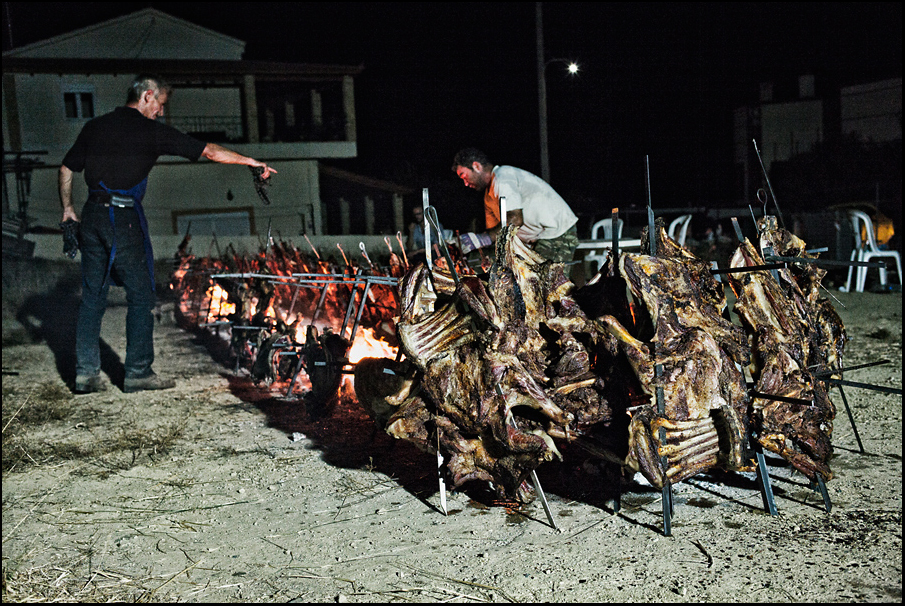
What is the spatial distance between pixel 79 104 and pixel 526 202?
26.1 metres

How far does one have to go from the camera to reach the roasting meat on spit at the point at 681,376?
134 inches

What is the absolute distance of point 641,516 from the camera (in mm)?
3754

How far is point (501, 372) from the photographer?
3639mm

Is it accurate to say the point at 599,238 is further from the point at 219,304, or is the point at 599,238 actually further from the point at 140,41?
the point at 140,41

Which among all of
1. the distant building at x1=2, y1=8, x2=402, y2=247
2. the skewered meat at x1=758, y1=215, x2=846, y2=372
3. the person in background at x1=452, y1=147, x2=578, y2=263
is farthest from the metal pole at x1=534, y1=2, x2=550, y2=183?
the skewered meat at x1=758, y1=215, x2=846, y2=372

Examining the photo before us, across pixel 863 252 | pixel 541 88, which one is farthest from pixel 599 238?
pixel 541 88

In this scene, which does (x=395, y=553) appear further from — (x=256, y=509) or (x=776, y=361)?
(x=776, y=361)

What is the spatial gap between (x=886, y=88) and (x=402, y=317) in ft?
150

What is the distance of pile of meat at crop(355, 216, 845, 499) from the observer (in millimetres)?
3445

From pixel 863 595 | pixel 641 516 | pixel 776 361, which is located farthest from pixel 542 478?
pixel 863 595

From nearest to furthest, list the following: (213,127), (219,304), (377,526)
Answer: (377,526) → (219,304) → (213,127)

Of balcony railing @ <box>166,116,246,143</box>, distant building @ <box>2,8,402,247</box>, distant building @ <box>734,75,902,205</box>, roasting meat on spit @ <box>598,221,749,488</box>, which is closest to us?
roasting meat on spit @ <box>598,221,749,488</box>

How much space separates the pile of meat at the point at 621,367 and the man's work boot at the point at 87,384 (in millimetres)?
4362

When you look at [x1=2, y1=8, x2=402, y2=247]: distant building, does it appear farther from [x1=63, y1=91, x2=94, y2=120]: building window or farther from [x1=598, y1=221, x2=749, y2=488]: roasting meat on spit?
[x1=598, y1=221, x2=749, y2=488]: roasting meat on spit
